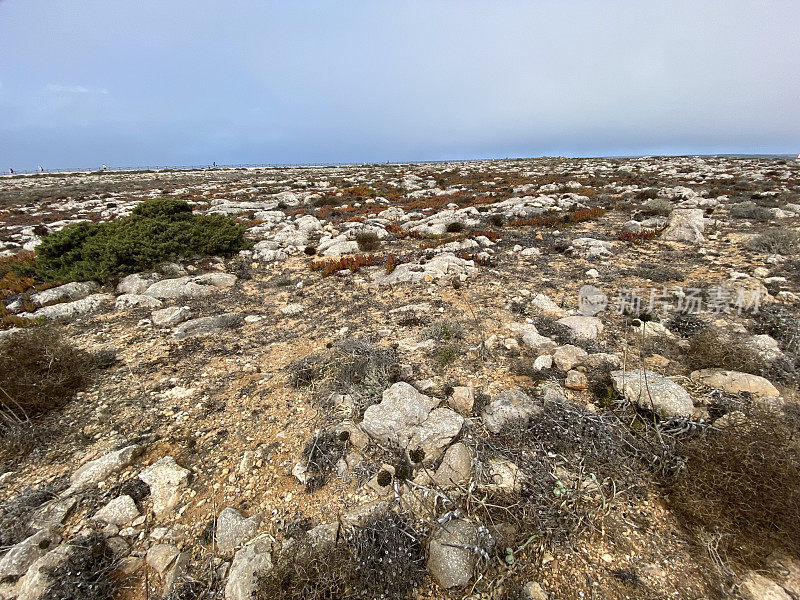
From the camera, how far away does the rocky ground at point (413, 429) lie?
2869 mm

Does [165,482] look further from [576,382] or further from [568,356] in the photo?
[568,356]

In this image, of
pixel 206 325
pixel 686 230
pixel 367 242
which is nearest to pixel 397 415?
pixel 206 325

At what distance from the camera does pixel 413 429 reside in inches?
153

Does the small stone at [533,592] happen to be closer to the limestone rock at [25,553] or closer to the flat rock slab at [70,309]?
the limestone rock at [25,553]

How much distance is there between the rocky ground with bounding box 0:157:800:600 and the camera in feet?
9.41

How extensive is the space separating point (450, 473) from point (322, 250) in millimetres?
10371

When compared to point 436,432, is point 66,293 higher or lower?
higher

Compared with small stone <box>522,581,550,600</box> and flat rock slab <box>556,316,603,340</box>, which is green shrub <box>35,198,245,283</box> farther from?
small stone <box>522,581,550,600</box>

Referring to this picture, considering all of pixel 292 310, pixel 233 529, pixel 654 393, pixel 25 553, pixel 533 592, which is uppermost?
pixel 654 393

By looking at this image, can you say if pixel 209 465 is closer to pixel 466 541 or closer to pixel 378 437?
pixel 378 437

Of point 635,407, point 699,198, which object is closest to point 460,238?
point 635,407

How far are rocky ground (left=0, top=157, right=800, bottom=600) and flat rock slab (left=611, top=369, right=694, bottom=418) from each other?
3 centimetres

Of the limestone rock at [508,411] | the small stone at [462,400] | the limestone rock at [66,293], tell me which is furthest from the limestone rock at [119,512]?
the limestone rock at [66,293]

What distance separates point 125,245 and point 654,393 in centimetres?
1308
